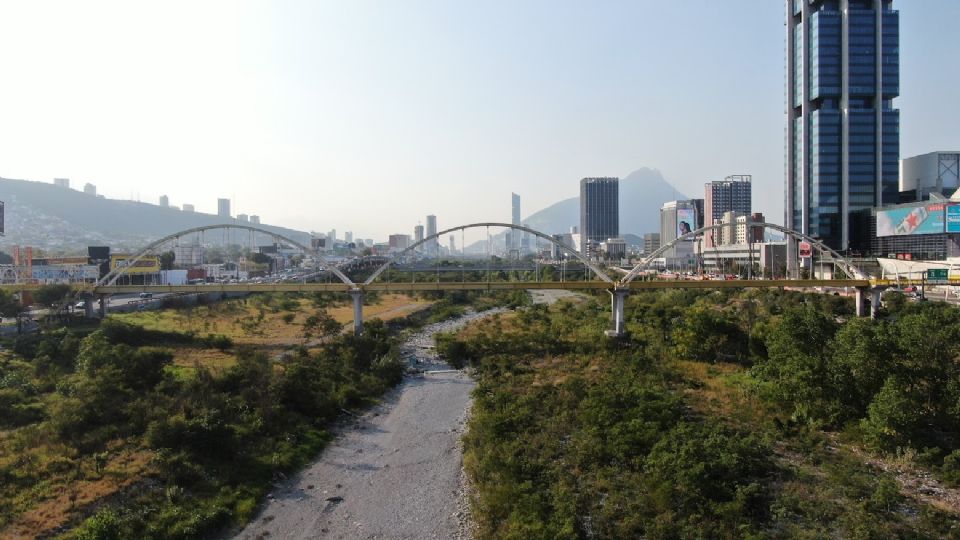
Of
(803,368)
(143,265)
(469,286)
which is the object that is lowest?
(803,368)

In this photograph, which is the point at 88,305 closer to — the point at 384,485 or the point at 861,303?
the point at 384,485

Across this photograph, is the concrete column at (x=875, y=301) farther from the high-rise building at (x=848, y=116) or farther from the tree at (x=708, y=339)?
the high-rise building at (x=848, y=116)

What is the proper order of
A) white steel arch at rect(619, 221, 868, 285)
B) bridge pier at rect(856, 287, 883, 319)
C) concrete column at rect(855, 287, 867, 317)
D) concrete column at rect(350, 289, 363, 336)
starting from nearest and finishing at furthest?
concrete column at rect(350, 289, 363, 336), white steel arch at rect(619, 221, 868, 285), bridge pier at rect(856, 287, 883, 319), concrete column at rect(855, 287, 867, 317)

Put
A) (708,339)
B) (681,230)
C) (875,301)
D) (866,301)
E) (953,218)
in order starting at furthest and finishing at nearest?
(681,230) → (953,218) → (866,301) → (875,301) → (708,339)

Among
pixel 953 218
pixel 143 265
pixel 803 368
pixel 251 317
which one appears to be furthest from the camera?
pixel 143 265

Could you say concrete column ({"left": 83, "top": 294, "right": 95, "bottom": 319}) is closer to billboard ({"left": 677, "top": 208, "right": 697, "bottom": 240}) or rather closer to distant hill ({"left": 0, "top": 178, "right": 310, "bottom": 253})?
billboard ({"left": 677, "top": 208, "right": 697, "bottom": 240})

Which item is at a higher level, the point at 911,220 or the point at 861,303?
the point at 911,220

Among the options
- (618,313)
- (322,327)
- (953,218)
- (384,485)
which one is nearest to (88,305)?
(322,327)

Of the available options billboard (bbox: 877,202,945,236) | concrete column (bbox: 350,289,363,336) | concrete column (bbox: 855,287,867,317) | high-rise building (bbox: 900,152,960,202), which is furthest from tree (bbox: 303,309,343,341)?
high-rise building (bbox: 900,152,960,202)

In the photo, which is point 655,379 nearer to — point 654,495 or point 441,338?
point 654,495
